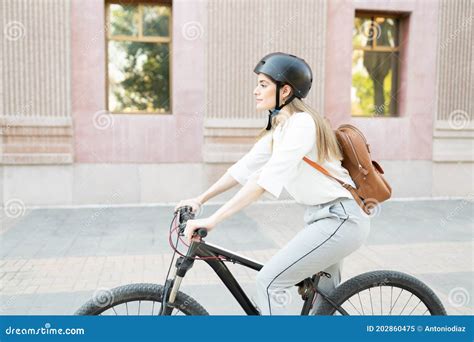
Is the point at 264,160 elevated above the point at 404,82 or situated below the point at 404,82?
below

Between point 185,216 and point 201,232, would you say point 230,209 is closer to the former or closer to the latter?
point 201,232

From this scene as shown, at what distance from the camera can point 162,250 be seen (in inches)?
236

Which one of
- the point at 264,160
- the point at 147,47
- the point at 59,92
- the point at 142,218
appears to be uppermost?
the point at 147,47

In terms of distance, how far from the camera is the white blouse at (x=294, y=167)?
87.1 inches

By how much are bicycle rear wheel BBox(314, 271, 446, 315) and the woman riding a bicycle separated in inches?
7.2

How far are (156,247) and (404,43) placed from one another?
715 cm

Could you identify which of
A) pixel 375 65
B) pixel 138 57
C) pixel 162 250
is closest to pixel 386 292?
pixel 162 250

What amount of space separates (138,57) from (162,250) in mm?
4898

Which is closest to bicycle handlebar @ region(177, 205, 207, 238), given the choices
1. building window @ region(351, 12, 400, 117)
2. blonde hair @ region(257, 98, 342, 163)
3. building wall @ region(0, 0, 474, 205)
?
blonde hair @ region(257, 98, 342, 163)

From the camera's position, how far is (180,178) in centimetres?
948

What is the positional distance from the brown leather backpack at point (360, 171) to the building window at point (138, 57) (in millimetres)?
7632

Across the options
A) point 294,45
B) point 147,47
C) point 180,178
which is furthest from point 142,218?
point 294,45

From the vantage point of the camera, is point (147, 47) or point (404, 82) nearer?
point (147, 47)
